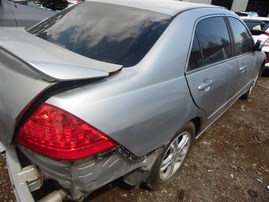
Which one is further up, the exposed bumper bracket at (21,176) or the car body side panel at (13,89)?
the car body side panel at (13,89)

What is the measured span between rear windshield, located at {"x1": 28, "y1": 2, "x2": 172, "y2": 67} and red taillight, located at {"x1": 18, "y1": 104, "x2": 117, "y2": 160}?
620mm

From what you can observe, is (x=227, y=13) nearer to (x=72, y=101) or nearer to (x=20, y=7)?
(x=72, y=101)

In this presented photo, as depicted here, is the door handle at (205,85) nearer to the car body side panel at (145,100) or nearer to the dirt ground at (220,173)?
the car body side panel at (145,100)

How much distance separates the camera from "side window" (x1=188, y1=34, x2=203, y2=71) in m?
2.35

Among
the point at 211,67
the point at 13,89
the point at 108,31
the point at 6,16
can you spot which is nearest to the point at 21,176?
the point at 13,89

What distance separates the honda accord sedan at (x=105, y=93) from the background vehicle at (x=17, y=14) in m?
2.20

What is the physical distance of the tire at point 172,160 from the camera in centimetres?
243

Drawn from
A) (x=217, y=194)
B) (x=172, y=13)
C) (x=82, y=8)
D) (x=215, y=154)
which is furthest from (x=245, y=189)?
(x=82, y=8)

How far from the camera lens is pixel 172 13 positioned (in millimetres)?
2367

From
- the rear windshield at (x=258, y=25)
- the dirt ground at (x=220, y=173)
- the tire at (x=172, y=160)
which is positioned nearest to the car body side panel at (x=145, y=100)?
the tire at (x=172, y=160)

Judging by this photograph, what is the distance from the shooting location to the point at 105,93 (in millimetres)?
1618

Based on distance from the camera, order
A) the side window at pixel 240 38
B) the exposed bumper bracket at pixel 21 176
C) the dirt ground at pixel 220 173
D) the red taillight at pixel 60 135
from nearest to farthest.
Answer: the red taillight at pixel 60 135
the exposed bumper bracket at pixel 21 176
the dirt ground at pixel 220 173
the side window at pixel 240 38

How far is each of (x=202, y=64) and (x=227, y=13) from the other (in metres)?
1.25

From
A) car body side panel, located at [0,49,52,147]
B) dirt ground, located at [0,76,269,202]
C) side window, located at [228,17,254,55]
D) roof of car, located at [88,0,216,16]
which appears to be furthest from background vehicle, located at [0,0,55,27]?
side window, located at [228,17,254,55]
